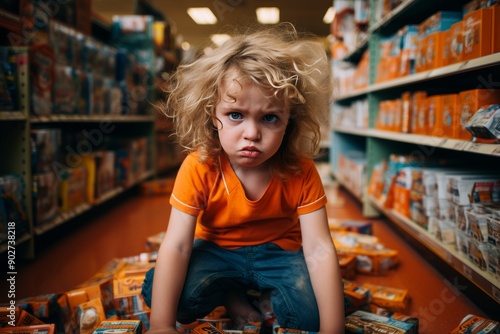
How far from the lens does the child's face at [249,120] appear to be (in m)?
0.98

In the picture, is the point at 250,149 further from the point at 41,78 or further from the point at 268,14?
the point at 268,14

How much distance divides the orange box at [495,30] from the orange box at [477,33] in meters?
0.01

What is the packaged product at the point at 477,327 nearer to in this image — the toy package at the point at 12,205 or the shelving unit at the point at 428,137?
the shelving unit at the point at 428,137

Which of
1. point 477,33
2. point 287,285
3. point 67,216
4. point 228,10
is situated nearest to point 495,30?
point 477,33

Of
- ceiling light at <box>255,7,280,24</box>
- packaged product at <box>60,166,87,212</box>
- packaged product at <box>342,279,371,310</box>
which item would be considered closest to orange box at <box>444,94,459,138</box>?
packaged product at <box>342,279,371,310</box>

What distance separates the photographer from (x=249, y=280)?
120 cm

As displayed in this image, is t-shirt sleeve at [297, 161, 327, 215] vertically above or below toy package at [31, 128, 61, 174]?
below

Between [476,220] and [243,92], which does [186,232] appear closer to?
[243,92]

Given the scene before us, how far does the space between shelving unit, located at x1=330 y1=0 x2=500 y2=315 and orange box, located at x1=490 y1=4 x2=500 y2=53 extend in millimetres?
55

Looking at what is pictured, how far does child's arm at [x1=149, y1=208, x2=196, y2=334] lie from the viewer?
1.01m

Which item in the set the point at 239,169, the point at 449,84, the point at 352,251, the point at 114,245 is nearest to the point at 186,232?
the point at 239,169

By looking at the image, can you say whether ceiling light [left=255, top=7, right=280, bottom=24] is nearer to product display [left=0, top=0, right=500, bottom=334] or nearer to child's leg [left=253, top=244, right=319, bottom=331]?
product display [left=0, top=0, right=500, bottom=334]

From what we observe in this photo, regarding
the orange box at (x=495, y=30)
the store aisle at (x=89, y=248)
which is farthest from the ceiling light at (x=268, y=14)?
the orange box at (x=495, y=30)

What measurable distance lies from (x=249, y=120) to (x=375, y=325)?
0.62 m
